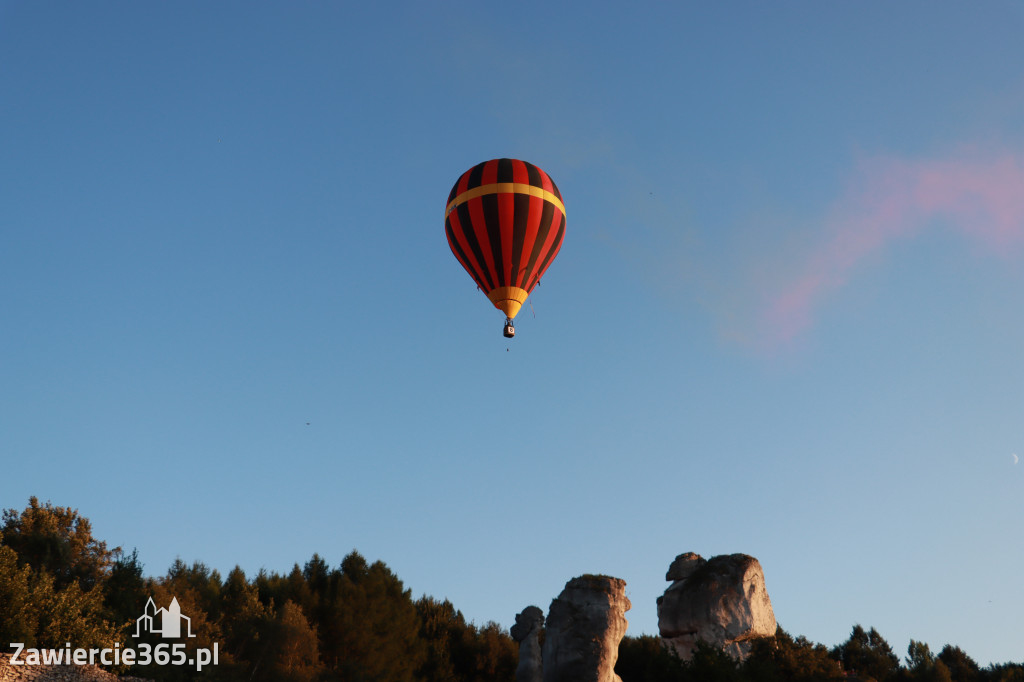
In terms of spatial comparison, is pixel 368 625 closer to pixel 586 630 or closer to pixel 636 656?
pixel 586 630

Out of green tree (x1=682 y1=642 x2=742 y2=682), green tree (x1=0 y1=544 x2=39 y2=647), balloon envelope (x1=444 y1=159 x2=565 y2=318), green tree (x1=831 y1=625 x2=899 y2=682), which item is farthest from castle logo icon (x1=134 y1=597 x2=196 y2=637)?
green tree (x1=831 y1=625 x2=899 y2=682)

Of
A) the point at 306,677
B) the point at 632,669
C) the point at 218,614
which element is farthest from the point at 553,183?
the point at 632,669

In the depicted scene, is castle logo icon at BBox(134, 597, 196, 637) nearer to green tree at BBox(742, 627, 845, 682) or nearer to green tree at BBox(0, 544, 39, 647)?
green tree at BBox(0, 544, 39, 647)

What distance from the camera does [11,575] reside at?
83.4 feet

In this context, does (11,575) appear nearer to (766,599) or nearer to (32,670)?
(32,670)

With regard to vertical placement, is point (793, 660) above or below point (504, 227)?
below

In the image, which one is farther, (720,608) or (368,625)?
(368,625)

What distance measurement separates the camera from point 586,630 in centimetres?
3319

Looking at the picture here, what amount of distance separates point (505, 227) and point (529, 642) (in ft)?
69.5

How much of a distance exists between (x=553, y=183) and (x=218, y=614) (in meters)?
24.5

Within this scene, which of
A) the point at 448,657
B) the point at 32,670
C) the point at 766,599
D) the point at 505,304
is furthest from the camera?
the point at 448,657

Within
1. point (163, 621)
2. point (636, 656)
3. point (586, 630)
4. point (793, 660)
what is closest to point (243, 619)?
point (163, 621)

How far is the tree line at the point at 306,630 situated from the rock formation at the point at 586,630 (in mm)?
1944

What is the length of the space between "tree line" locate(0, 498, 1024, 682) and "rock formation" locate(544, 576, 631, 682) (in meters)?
1.94
